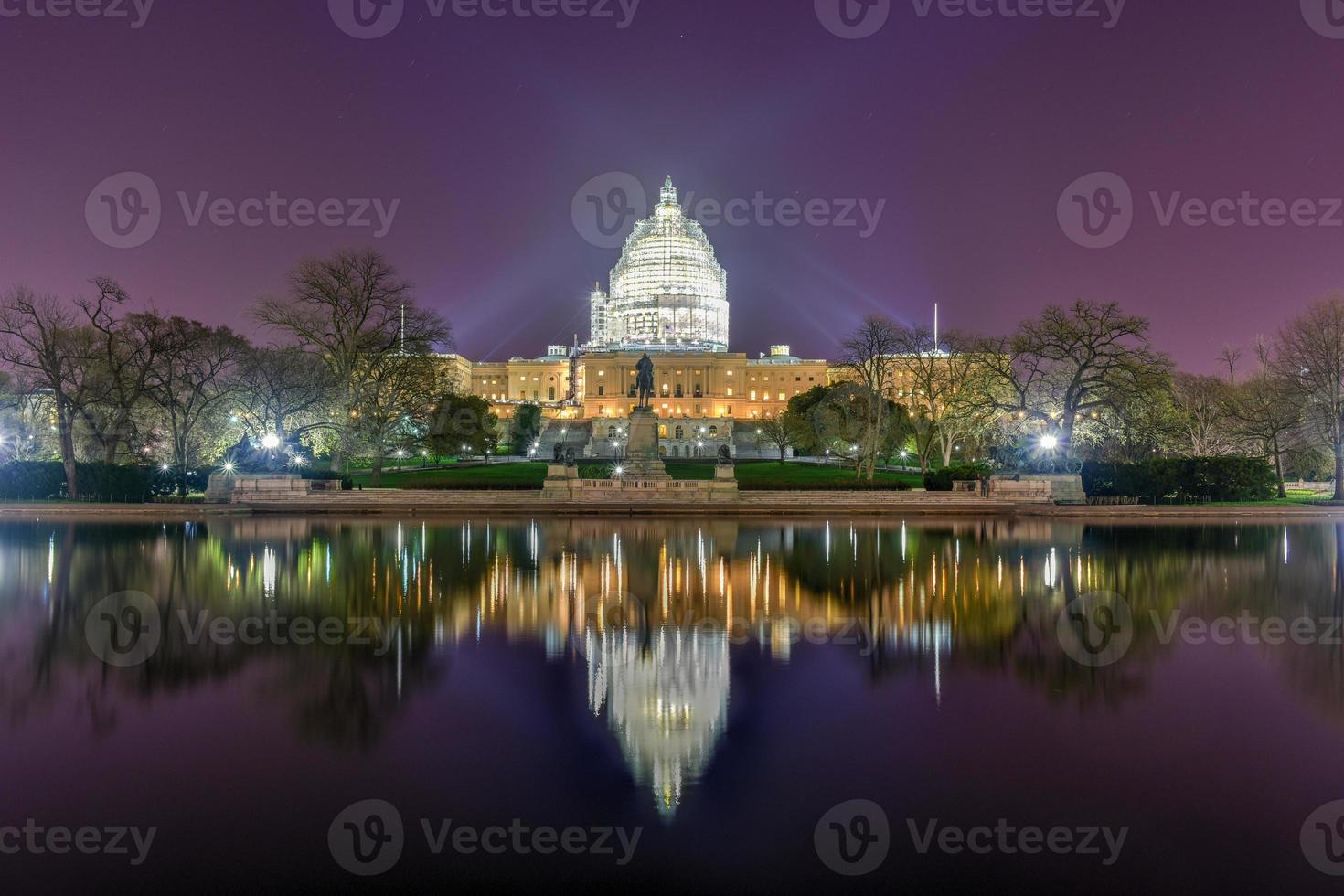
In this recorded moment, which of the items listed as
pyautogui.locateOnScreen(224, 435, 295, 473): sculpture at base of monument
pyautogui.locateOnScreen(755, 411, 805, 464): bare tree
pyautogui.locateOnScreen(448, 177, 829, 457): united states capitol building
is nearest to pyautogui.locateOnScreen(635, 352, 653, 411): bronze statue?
pyautogui.locateOnScreen(224, 435, 295, 473): sculpture at base of monument

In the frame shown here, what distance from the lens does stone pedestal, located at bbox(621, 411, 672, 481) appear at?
42.4 metres

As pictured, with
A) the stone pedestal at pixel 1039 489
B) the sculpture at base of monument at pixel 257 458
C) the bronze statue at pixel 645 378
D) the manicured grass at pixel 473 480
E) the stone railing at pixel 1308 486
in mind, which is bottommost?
the stone railing at pixel 1308 486

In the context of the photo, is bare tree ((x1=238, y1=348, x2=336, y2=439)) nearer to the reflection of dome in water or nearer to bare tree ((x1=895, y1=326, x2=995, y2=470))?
bare tree ((x1=895, y1=326, x2=995, y2=470))

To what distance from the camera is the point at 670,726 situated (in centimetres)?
844

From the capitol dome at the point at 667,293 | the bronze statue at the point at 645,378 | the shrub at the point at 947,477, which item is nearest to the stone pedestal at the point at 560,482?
the bronze statue at the point at 645,378

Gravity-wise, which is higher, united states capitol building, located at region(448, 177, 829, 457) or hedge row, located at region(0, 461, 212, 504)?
united states capitol building, located at region(448, 177, 829, 457)

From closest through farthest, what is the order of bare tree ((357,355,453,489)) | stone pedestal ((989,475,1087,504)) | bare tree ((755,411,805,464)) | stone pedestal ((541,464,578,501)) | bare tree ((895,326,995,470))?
stone pedestal ((541,464,578,501)) < stone pedestal ((989,475,1087,504)) < bare tree ((357,355,453,489)) < bare tree ((895,326,995,470)) < bare tree ((755,411,805,464))

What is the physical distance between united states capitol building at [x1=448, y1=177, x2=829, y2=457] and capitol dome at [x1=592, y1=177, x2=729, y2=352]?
6.0 inches

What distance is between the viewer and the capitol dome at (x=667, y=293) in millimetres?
140625

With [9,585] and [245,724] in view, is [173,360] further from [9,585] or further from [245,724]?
[245,724]

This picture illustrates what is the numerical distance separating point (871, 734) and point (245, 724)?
600cm

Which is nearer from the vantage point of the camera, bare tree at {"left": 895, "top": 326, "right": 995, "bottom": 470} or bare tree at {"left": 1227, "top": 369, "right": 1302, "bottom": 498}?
bare tree at {"left": 1227, "top": 369, "right": 1302, "bottom": 498}

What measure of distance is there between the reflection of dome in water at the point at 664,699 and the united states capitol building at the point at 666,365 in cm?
9696

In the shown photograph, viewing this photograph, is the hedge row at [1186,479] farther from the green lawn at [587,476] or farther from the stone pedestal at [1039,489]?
the green lawn at [587,476]
